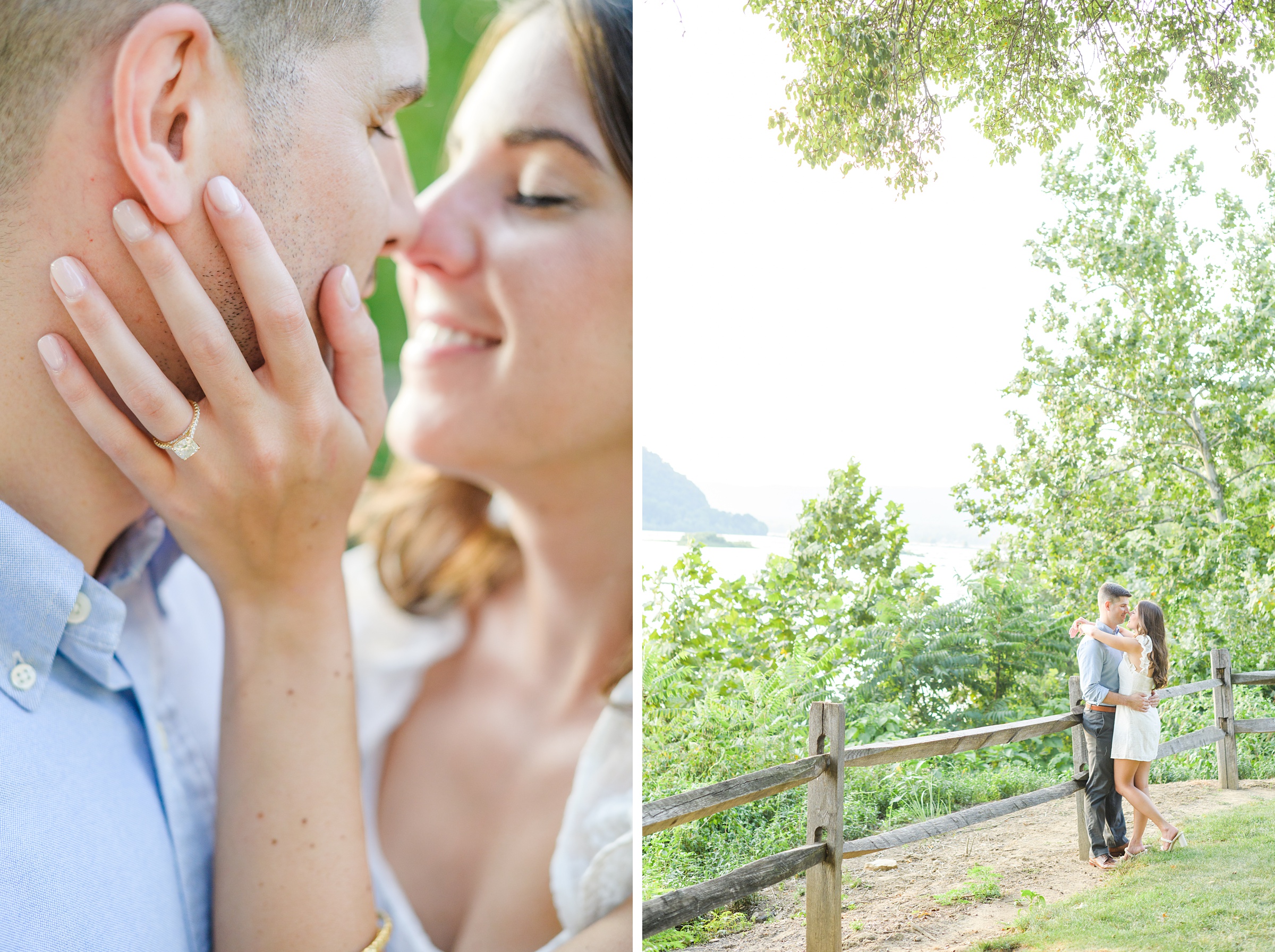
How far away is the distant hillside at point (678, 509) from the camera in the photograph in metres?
2.11

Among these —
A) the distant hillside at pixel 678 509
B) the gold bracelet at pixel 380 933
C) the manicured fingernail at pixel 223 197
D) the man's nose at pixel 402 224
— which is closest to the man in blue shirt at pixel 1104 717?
the distant hillside at pixel 678 509

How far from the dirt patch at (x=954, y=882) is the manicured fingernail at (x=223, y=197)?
5.98 ft

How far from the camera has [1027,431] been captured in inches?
78.6

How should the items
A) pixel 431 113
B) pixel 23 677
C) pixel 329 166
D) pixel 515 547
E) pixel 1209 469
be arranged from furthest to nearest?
pixel 1209 469 → pixel 515 547 → pixel 431 113 → pixel 329 166 → pixel 23 677

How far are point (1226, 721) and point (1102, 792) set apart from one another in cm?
30

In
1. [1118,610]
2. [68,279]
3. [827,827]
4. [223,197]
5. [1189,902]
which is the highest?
[223,197]

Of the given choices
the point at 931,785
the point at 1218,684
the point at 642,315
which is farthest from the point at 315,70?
the point at 1218,684

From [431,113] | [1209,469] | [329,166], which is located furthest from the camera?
[1209,469]

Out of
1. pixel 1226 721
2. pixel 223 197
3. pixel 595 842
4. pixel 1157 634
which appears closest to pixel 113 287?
pixel 223 197

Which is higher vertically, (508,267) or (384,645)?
(508,267)

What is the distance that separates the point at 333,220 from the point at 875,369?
1.33 meters

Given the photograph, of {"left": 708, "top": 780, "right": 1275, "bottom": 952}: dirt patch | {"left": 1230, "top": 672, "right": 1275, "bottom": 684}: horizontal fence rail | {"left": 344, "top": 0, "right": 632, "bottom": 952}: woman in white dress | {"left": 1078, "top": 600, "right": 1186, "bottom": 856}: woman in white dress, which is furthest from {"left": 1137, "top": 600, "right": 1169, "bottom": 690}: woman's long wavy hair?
{"left": 344, "top": 0, "right": 632, "bottom": 952}: woman in white dress

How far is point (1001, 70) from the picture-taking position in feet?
6.53

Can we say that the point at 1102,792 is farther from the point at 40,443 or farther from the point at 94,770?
the point at 40,443
